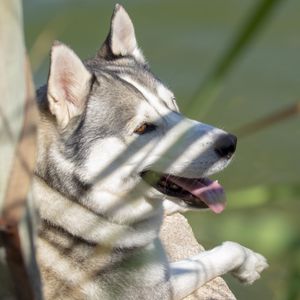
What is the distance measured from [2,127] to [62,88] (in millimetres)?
1945

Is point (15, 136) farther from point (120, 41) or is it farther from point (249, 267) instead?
point (249, 267)

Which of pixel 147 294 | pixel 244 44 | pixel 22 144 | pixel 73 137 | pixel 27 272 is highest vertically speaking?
pixel 244 44

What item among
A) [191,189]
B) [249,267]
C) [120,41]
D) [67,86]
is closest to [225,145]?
[191,189]

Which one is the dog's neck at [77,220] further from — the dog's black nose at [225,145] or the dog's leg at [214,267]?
the dog's black nose at [225,145]

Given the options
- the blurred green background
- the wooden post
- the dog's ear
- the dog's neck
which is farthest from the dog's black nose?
the wooden post

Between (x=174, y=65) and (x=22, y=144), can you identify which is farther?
(x=174, y=65)

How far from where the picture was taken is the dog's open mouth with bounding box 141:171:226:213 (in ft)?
11.8

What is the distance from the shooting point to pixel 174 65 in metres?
7.35

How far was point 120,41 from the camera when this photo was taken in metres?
3.92

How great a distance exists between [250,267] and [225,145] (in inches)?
56.0

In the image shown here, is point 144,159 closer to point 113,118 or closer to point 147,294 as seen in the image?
point 113,118

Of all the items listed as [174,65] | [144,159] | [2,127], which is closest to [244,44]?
[2,127]

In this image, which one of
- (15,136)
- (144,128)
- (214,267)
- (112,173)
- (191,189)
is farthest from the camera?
(214,267)

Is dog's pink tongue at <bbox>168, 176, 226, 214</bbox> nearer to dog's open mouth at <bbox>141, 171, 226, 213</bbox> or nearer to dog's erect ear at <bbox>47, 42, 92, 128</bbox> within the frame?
dog's open mouth at <bbox>141, 171, 226, 213</bbox>
